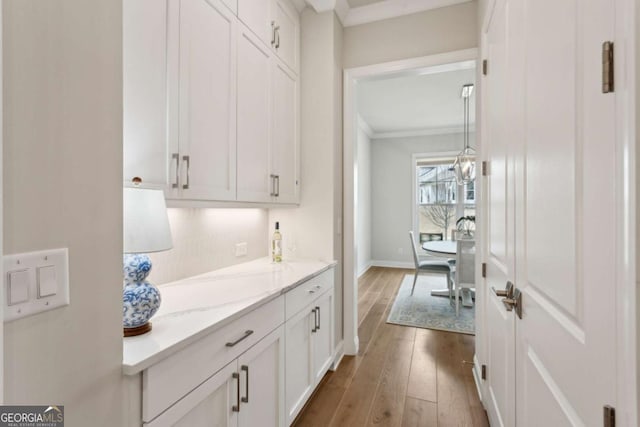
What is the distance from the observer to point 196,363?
1.03m

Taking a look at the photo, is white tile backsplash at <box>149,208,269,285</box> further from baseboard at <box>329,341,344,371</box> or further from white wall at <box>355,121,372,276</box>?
white wall at <box>355,121,372,276</box>

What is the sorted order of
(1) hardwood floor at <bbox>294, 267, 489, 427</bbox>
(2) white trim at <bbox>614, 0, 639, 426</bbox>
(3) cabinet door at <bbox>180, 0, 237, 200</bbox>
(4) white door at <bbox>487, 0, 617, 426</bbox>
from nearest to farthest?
(2) white trim at <bbox>614, 0, 639, 426</bbox>
(4) white door at <bbox>487, 0, 617, 426</bbox>
(3) cabinet door at <bbox>180, 0, 237, 200</bbox>
(1) hardwood floor at <bbox>294, 267, 489, 427</bbox>

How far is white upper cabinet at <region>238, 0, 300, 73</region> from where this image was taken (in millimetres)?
1847

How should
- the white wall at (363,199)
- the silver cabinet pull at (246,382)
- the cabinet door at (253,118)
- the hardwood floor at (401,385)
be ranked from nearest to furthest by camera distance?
the silver cabinet pull at (246,382) < the cabinet door at (253,118) < the hardwood floor at (401,385) < the white wall at (363,199)

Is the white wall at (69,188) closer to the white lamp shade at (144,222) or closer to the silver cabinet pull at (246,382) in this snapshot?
the white lamp shade at (144,222)

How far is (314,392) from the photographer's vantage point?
2.12m

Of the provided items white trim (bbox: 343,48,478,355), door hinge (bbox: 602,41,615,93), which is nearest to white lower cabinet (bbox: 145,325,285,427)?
white trim (bbox: 343,48,478,355)

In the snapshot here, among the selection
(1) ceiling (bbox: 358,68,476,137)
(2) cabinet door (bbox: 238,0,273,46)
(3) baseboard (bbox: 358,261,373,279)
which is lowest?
(3) baseboard (bbox: 358,261,373,279)

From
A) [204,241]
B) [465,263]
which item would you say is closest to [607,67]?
[204,241]

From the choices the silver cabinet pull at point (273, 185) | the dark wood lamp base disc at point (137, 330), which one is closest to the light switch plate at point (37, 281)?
the dark wood lamp base disc at point (137, 330)

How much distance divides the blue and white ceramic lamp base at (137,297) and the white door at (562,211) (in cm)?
117

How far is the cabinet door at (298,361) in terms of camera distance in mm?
1680

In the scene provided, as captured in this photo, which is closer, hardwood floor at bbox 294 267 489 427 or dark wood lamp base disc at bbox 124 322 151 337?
dark wood lamp base disc at bbox 124 322 151 337

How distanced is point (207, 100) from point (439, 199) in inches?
225
